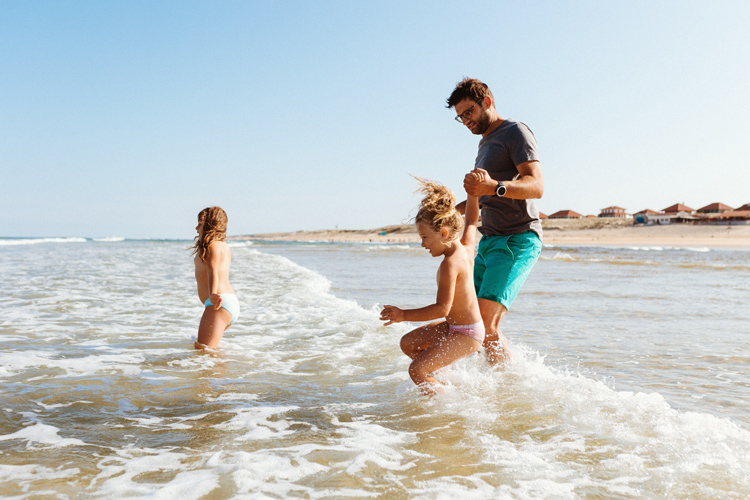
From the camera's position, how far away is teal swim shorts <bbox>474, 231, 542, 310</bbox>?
13.1ft

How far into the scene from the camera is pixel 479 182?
3.35 metres

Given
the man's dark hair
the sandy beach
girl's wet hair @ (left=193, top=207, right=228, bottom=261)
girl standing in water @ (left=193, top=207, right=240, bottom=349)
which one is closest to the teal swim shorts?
the man's dark hair

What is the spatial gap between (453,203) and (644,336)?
13.4 feet

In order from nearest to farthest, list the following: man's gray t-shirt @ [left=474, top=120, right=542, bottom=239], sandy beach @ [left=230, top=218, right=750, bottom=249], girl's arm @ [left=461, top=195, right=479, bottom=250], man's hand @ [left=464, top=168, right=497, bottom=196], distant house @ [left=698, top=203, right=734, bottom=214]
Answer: man's hand @ [left=464, top=168, right=497, bottom=196]
man's gray t-shirt @ [left=474, top=120, right=542, bottom=239]
girl's arm @ [left=461, top=195, right=479, bottom=250]
sandy beach @ [left=230, top=218, right=750, bottom=249]
distant house @ [left=698, top=203, right=734, bottom=214]

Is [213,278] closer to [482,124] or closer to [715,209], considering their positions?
[482,124]

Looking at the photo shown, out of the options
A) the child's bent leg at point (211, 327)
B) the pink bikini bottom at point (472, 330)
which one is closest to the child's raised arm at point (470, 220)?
the pink bikini bottom at point (472, 330)

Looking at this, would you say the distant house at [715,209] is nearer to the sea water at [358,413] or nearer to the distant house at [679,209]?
the distant house at [679,209]

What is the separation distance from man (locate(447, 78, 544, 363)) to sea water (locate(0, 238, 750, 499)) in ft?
2.12

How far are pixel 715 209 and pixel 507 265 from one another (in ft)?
332

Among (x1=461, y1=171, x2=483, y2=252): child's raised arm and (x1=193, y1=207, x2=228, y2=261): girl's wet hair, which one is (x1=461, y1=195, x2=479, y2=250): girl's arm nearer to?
(x1=461, y1=171, x2=483, y2=252): child's raised arm

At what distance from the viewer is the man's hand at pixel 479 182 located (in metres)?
3.34

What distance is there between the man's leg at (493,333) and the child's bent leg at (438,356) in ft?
1.08

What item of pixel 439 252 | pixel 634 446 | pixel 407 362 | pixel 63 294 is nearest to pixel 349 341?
pixel 407 362

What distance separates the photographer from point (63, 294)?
A: 9.48m
